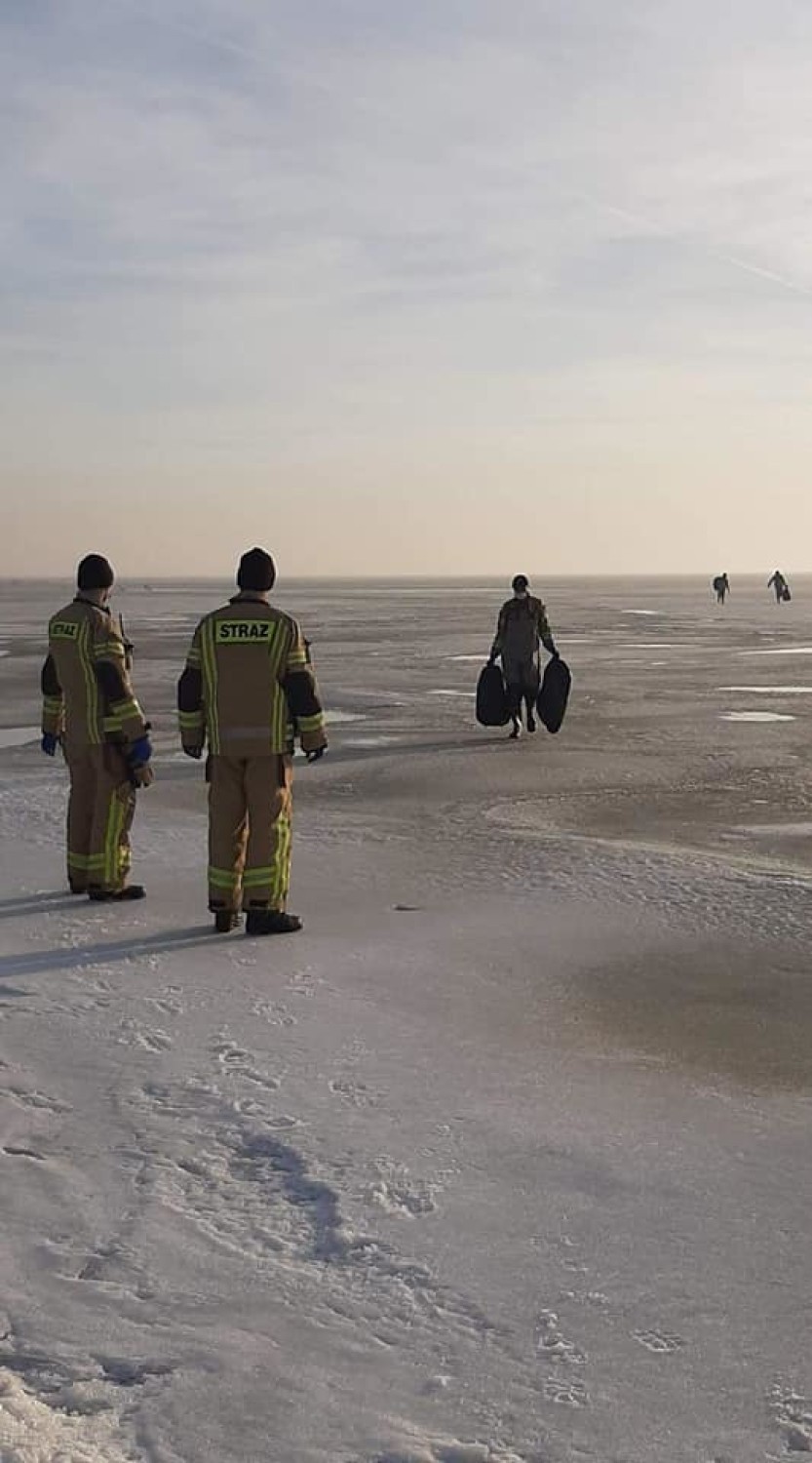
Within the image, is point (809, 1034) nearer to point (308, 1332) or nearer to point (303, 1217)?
point (303, 1217)

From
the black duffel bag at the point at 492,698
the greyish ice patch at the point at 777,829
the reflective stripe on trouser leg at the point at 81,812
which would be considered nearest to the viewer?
the reflective stripe on trouser leg at the point at 81,812

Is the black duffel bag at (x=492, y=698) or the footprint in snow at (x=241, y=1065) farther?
the black duffel bag at (x=492, y=698)

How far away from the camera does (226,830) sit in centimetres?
716

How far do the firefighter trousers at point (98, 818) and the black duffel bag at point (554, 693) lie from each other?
754cm

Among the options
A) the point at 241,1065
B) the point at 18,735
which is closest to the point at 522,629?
the point at 18,735

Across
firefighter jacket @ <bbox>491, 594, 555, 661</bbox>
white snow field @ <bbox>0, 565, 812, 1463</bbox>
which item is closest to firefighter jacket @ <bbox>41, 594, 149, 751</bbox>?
white snow field @ <bbox>0, 565, 812, 1463</bbox>

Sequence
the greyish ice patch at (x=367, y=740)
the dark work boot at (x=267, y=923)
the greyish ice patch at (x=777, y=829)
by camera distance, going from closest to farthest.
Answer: the dark work boot at (x=267, y=923)
the greyish ice patch at (x=777, y=829)
the greyish ice patch at (x=367, y=740)

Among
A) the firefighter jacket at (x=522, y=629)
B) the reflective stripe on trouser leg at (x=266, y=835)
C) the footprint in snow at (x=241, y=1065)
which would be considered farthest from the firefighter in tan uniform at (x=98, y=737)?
the firefighter jacket at (x=522, y=629)

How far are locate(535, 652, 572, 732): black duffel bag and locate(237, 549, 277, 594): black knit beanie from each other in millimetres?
7793

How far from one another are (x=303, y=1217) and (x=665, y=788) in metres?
7.99

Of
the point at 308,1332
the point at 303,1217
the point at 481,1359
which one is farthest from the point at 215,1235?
the point at 481,1359

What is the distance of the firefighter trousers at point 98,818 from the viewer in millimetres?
7730

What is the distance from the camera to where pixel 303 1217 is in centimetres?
381

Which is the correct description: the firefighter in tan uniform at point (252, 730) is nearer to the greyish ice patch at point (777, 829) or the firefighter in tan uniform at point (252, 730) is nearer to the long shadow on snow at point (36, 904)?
the long shadow on snow at point (36, 904)
